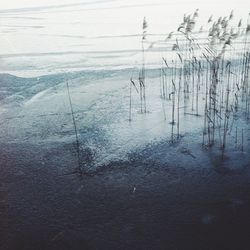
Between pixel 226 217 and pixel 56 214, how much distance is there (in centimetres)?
229

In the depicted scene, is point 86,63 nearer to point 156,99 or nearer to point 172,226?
point 156,99

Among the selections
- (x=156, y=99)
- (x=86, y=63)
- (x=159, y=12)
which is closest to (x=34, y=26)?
(x=159, y=12)

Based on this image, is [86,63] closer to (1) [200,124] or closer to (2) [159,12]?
(1) [200,124]

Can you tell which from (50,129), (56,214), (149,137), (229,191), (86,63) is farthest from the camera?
(86,63)

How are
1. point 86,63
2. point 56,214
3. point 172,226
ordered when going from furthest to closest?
point 86,63 < point 56,214 < point 172,226

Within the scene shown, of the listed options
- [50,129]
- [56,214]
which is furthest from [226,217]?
[50,129]

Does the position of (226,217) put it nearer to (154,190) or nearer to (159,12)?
(154,190)

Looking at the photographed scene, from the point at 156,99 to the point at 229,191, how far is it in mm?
4295

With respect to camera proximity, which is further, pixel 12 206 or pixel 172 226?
pixel 12 206

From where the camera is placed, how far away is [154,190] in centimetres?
562

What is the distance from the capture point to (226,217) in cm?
500

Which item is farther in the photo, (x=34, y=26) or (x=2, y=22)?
(x=2, y=22)

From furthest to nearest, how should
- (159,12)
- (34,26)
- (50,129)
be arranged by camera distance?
(159,12) → (34,26) → (50,129)

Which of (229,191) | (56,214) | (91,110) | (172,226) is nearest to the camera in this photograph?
(172,226)
